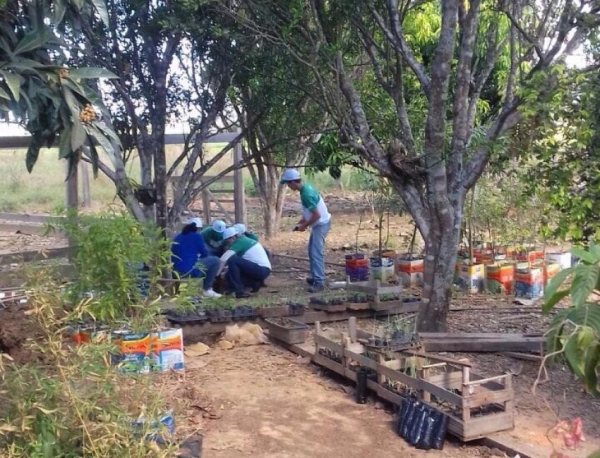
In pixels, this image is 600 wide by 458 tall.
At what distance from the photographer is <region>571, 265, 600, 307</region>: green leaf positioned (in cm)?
175

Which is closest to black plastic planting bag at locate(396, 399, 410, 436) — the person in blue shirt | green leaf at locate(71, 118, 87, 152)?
green leaf at locate(71, 118, 87, 152)

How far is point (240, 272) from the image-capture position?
9.02 metres

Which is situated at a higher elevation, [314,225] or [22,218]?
[314,225]

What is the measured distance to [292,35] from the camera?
24.5 feet

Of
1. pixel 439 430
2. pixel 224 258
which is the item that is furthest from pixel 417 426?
pixel 224 258

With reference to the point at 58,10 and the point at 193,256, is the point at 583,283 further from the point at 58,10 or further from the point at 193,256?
the point at 193,256

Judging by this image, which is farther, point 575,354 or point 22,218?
point 22,218

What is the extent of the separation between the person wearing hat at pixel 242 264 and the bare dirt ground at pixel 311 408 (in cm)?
193

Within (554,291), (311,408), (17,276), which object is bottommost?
(311,408)

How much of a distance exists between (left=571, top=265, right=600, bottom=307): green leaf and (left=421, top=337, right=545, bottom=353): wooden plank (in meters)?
4.50

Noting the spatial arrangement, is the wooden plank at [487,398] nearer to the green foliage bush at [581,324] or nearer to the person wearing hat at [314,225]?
the green foliage bush at [581,324]

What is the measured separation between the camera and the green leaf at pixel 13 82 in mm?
3627

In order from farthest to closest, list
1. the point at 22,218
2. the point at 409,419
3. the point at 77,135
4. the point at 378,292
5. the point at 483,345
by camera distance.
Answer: the point at 22,218
the point at 378,292
the point at 483,345
the point at 409,419
the point at 77,135

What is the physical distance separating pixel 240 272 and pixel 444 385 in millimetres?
4339
